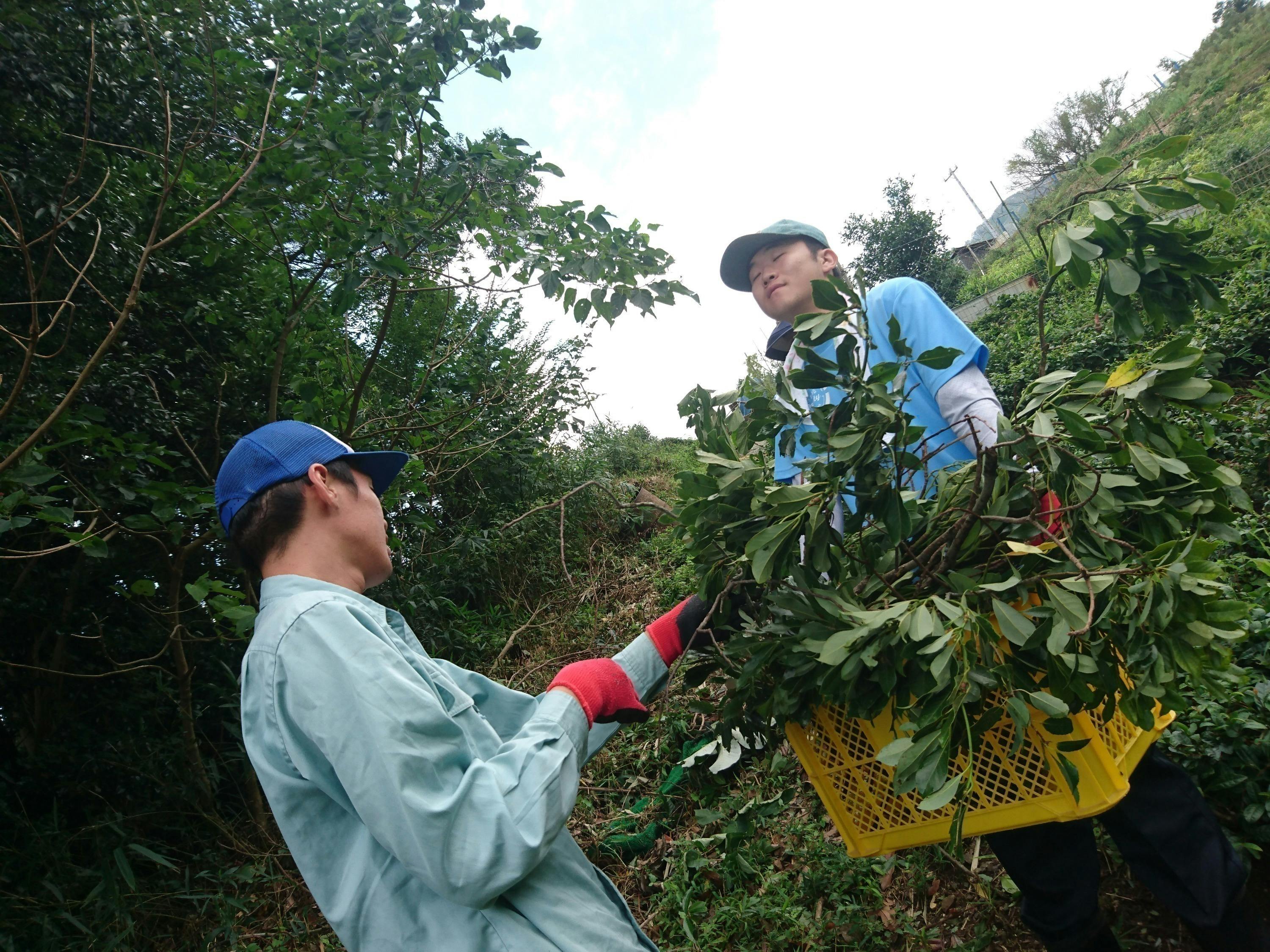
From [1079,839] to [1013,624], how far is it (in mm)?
741

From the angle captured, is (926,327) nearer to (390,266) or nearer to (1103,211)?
(1103,211)

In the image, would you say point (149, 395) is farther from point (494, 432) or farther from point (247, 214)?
point (494, 432)

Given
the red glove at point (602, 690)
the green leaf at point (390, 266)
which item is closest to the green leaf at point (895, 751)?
the red glove at point (602, 690)

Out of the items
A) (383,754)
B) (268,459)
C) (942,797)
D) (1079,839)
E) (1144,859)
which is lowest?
(1144,859)

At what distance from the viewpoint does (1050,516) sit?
1142 mm

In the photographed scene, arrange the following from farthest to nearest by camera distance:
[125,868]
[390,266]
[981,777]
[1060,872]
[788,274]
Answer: [125,868]
[390,266]
[788,274]
[1060,872]
[981,777]

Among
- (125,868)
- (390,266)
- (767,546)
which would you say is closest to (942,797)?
(767,546)

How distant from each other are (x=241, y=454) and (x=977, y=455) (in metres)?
1.32

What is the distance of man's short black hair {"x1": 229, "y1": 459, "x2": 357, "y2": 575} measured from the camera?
1.31m

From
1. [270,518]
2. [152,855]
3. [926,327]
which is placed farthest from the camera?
[152,855]

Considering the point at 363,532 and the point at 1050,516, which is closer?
the point at 1050,516

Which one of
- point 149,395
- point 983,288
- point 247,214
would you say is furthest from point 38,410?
point 983,288

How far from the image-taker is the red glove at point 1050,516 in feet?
3.68

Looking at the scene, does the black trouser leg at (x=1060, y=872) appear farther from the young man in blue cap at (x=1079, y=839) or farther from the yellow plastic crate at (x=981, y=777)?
the yellow plastic crate at (x=981, y=777)
